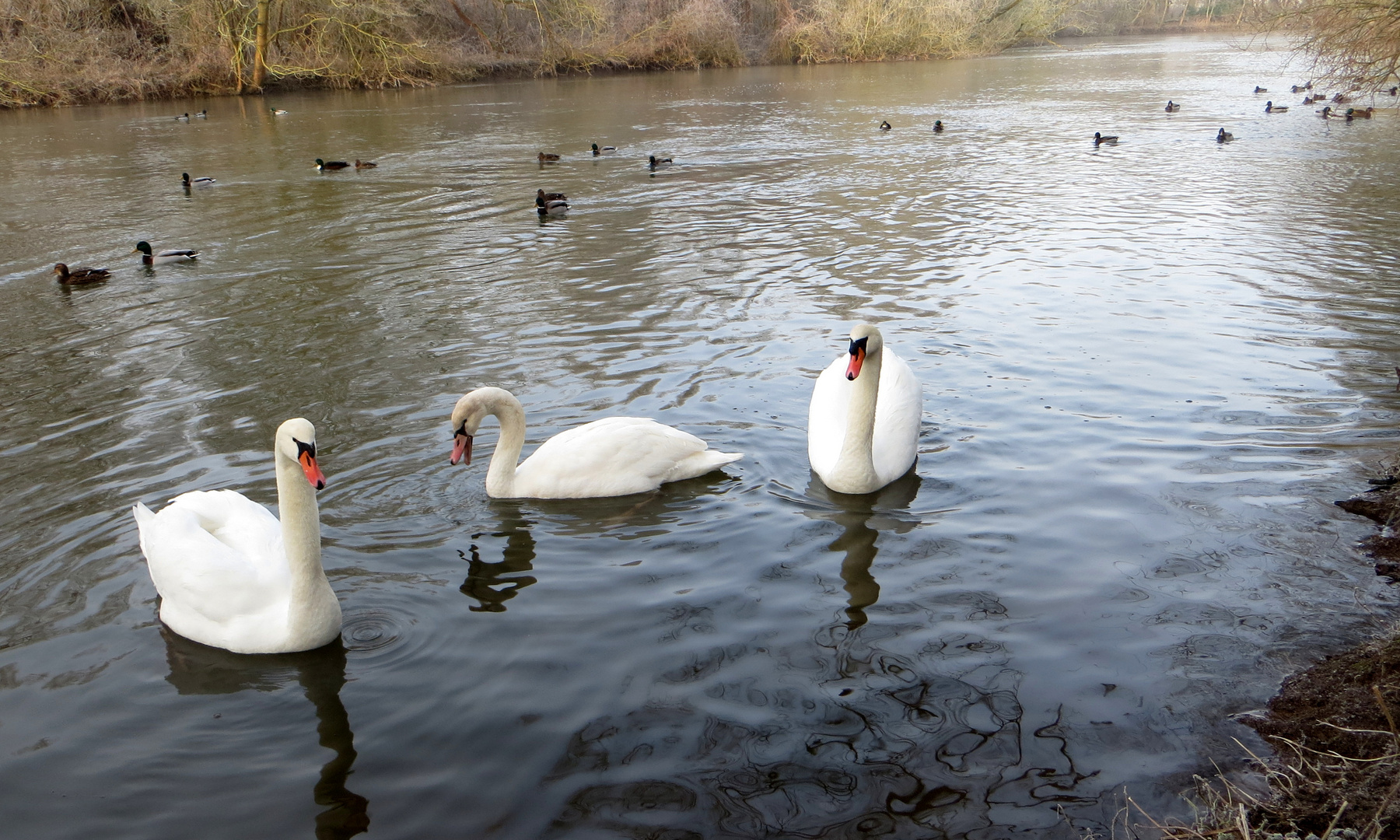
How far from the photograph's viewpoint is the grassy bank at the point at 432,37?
34062mm

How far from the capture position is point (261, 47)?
1412 inches

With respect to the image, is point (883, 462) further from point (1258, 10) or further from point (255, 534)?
point (1258, 10)

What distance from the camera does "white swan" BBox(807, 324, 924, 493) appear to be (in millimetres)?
5848

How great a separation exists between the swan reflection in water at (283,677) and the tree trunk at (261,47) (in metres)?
35.6

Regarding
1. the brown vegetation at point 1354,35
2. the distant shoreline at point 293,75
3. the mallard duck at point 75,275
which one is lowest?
the mallard duck at point 75,275

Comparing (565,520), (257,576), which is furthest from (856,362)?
(257,576)

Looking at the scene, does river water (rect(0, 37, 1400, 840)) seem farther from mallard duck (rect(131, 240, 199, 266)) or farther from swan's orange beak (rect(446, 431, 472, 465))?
swan's orange beak (rect(446, 431, 472, 465))

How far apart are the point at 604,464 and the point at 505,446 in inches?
24.2

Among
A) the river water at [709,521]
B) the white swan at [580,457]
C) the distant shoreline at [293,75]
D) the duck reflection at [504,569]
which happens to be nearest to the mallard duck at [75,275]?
the river water at [709,521]

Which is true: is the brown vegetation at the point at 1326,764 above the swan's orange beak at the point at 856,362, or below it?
below

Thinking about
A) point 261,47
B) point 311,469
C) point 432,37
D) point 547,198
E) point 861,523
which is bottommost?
point 861,523

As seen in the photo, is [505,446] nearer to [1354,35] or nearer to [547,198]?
[547,198]

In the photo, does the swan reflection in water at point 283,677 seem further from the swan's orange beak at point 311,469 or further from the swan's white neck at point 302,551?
the swan's orange beak at point 311,469

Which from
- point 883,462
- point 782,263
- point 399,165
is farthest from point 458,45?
point 883,462
